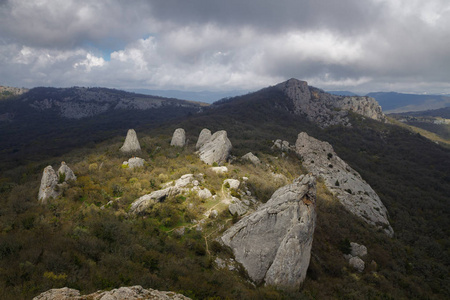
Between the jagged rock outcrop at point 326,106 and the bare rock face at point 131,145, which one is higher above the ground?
the jagged rock outcrop at point 326,106

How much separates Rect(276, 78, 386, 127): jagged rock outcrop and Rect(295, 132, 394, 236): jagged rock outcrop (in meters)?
105

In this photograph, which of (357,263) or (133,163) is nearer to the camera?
(357,263)

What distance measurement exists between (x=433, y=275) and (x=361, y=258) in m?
15.6

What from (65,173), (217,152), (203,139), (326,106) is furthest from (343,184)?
(326,106)

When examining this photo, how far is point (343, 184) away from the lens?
51.4 meters

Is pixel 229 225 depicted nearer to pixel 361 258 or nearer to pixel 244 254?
pixel 244 254

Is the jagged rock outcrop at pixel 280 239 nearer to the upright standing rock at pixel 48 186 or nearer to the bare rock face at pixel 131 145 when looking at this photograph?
the upright standing rock at pixel 48 186

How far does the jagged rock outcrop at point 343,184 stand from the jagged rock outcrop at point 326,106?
105 m

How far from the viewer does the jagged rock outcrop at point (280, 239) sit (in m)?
16.8

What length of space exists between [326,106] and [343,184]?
154467 mm

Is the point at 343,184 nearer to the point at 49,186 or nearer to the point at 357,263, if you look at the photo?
the point at 357,263

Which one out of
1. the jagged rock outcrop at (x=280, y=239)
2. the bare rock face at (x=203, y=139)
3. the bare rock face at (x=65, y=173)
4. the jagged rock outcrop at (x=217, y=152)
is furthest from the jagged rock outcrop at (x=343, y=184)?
the bare rock face at (x=65, y=173)

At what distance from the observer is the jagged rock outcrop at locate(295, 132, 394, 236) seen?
4294 cm

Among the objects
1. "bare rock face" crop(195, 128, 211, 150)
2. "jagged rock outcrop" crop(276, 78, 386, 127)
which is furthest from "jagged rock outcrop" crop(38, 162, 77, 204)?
"jagged rock outcrop" crop(276, 78, 386, 127)
